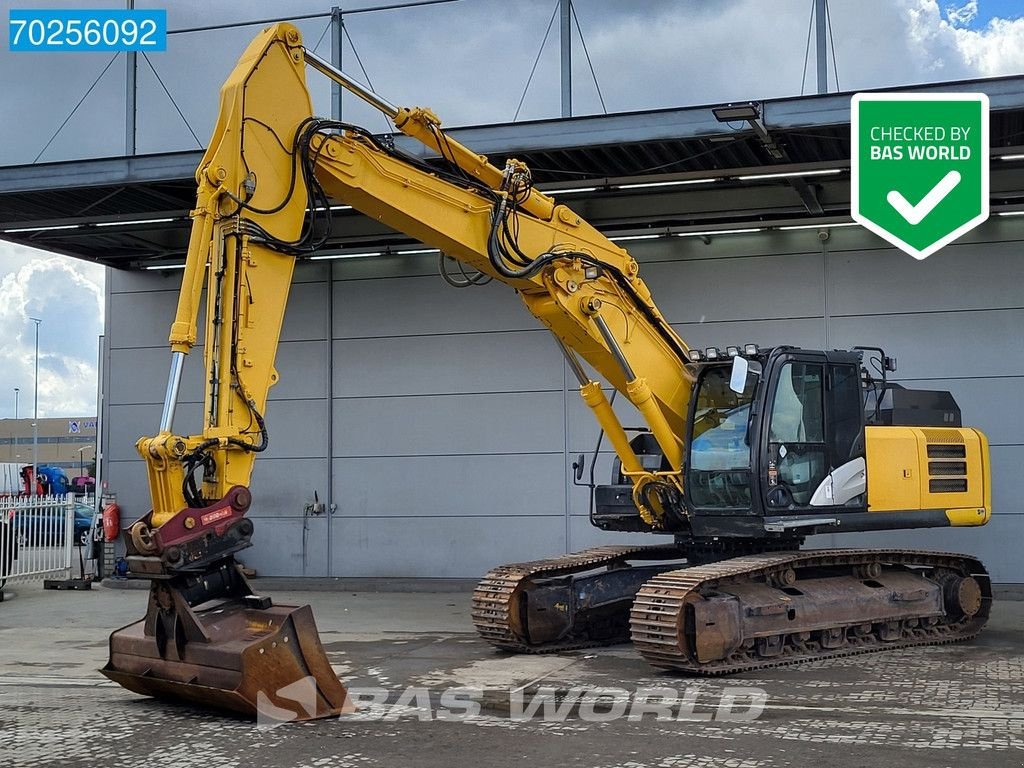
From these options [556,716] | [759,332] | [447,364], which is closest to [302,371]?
[447,364]

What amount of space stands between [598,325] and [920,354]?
687cm

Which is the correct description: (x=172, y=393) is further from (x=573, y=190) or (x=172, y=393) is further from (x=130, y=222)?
(x=130, y=222)

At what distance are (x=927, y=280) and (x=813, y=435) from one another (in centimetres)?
598

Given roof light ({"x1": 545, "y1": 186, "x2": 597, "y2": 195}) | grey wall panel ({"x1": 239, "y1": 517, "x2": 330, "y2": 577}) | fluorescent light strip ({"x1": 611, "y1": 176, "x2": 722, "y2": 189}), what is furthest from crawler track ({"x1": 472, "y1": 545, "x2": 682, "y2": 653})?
grey wall panel ({"x1": 239, "y1": 517, "x2": 330, "y2": 577})

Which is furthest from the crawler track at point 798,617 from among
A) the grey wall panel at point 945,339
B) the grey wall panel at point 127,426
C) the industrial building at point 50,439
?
the industrial building at point 50,439

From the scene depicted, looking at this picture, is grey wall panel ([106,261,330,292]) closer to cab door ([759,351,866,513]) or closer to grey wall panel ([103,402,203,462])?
grey wall panel ([103,402,203,462])

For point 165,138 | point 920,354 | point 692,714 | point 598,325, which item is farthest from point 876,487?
point 165,138

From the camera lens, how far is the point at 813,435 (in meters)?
11.2

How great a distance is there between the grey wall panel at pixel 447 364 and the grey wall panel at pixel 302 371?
24 centimetres

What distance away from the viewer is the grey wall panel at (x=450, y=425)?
57.2 ft

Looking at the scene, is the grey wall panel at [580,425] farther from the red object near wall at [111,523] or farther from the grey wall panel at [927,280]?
the red object near wall at [111,523]

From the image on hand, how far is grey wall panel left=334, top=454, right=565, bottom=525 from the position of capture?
17297 millimetres

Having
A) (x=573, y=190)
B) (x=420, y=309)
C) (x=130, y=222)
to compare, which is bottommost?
(x=420, y=309)

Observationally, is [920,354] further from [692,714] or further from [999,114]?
[692,714]
